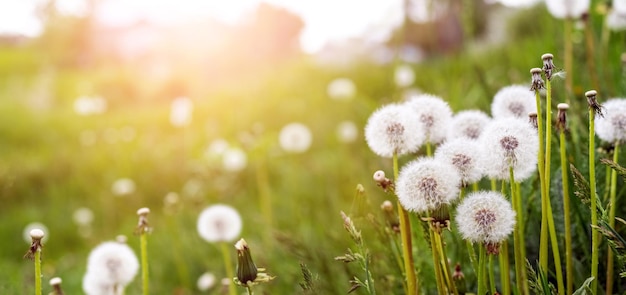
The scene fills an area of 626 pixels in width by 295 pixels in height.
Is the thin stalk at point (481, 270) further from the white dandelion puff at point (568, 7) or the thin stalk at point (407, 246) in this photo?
the white dandelion puff at point (568, 7)

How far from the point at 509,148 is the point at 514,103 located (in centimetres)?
24

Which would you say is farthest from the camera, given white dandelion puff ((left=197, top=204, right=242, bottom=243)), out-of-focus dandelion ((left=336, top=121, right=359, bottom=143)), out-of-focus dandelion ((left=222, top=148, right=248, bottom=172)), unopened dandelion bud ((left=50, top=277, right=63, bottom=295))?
out-of-focus dandelion ((left=336, top=121, right=359, bottom=143))

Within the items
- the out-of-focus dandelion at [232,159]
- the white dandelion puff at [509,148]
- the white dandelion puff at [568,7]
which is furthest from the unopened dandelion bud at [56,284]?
the out-of-focus dandelion at [232,159]

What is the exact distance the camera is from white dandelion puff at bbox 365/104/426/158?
2.68ft

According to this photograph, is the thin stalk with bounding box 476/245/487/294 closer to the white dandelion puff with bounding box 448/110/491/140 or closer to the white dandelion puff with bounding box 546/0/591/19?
the white dandelion puff with bounding box 448/110/491/140

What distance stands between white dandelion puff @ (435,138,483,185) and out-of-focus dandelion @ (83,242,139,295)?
633mm

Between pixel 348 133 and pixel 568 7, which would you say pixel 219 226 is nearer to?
pixel 568 7

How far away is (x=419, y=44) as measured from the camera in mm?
13109

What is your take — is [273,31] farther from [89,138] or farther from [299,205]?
[299,205]

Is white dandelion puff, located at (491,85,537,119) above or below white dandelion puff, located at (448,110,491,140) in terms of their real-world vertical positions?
above

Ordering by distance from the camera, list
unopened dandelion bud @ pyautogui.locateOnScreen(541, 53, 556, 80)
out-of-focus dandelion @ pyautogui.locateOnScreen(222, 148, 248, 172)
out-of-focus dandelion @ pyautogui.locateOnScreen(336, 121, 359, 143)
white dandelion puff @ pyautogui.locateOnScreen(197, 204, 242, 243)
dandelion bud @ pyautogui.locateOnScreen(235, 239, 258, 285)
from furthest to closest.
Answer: out-of-focus dandelion @ pyautogui.locateOnScreen(336, 121, 359, 143) < out-of-focus dandelion @ pyautogui.locateOnScreen(222, 148, 248, 172) < white dandelion puff @ pyautogui.locateOnScreen(197, 204, 242, 243) < dandelion bud @ pyautogui.locateOnScreen(235, 239, 258, 285) < unopened dandelion bud @ pyautogui.locateOnScreen(541, 53, 556, 80)

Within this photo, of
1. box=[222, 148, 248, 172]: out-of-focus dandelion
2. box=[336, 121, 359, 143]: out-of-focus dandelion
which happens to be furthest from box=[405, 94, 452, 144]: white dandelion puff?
box=[336, 121, 359, 143]: out-of-focus dandelion

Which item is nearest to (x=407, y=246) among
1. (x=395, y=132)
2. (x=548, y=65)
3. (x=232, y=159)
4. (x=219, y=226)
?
(x=395, y=132)

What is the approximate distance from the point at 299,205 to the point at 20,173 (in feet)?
9.69
